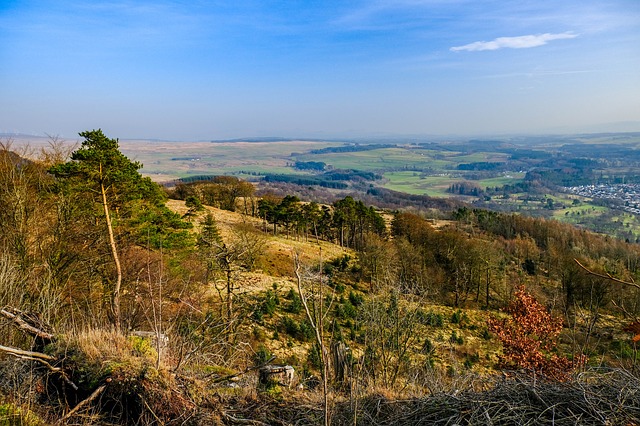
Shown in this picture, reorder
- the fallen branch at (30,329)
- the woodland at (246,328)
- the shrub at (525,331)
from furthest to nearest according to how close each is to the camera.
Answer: the shrub at (525,331)
the fallen branch at (30,329)
the woodland at (246,328)

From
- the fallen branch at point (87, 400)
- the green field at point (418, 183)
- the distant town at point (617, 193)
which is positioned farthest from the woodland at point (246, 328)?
the green field at point (418, 183)

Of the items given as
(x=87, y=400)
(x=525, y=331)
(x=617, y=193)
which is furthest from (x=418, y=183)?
(x=87, y=400)

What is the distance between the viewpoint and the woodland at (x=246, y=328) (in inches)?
131

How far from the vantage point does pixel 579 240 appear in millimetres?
55656

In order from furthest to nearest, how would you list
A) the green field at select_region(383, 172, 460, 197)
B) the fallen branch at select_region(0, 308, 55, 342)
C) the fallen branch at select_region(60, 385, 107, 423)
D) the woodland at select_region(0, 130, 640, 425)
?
1. the green field at select_region(383, 172, 460, 197)
2. the fallen branch at select_region(0, 308, 55, 342)
3. the fallen branch at select_region(60, 385, 107, 423)
4. the woodland at select_region(0, 130, 640, 425)

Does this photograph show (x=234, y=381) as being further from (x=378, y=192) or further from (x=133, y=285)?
(x=378, y=192)

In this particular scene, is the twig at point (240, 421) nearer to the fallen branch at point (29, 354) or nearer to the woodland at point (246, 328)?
the woodland at point (246, 328)

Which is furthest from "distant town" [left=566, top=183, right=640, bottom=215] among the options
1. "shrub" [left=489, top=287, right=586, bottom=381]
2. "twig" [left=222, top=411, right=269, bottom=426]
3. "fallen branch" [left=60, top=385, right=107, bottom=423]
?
"fallen branch" [left=60, top=385, right=107, bottom=423]

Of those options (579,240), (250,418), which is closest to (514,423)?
(250,418)

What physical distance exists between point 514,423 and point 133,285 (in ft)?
47.8

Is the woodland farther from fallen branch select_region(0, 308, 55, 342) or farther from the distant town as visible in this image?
the distant town

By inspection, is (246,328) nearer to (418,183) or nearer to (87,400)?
(87,400)

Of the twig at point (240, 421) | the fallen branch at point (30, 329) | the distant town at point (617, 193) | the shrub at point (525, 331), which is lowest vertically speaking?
the distant town at point (617, 193)

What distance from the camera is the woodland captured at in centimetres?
332
